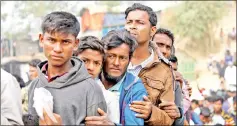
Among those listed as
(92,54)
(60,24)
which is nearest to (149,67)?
(92,54)

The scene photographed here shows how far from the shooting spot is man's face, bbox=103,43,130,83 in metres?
3.53

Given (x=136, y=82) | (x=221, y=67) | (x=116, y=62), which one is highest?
(x=116, y=62)

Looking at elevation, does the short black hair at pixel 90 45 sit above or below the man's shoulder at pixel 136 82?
above

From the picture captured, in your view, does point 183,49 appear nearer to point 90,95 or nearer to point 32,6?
point 32,6

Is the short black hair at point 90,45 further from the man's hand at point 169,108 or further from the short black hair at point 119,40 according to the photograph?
the man's hand at point 169,108

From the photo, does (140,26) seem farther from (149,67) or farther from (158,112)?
(158,112)

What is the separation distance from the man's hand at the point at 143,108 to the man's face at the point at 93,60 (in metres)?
0.30

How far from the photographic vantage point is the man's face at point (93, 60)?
3.41 meters

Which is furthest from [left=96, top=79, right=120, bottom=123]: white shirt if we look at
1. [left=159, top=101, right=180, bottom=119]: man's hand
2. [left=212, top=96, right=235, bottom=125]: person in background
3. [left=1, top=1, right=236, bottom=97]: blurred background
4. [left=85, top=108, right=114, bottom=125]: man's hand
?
[left=1, top=1, right=236, bottom=97]: blurred background

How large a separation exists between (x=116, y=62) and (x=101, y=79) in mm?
169

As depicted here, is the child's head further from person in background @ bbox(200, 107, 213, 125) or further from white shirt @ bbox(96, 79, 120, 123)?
person in background @ bbox(200, 107, 213, 125)

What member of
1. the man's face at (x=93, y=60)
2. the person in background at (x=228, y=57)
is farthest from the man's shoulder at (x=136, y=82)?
the person in background at (x=228, y=57)

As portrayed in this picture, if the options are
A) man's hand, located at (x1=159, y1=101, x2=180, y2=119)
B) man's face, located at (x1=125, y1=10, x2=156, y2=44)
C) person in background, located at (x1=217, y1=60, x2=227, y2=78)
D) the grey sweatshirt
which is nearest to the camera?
the grey sweatshirt

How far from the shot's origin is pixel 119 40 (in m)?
3.60
